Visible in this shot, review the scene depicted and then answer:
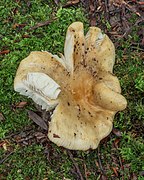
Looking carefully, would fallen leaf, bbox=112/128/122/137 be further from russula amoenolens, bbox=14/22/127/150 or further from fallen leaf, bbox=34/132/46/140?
fallen leaf, bbox=34/132/46/140

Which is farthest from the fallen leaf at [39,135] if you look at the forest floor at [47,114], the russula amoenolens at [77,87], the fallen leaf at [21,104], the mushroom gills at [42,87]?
the mushroom gills at [42,87]

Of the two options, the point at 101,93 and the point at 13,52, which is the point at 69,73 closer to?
the point at 101,93

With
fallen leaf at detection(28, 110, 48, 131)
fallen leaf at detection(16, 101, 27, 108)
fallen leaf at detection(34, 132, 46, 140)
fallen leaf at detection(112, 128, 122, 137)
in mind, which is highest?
fallen leaf at detection(16, 101, 27, 108)

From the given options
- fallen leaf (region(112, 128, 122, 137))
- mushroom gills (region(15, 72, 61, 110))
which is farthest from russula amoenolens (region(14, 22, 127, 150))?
fallen leaf (region(112, 128, 122, 137))

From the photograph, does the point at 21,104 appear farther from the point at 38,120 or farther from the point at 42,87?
the point at 42,87

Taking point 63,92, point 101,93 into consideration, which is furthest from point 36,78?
point 101,93

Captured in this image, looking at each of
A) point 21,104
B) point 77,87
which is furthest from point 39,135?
point 77,87

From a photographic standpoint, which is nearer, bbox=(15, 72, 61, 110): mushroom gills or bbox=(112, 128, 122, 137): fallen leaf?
bbox=(15, 72, 61, 110): mushroom gills
